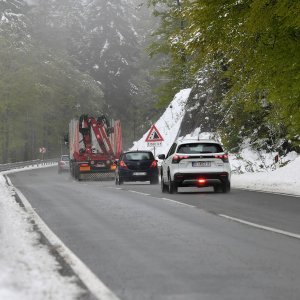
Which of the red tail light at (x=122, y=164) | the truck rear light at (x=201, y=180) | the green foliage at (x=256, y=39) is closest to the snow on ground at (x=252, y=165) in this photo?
the truck rear light at (x=201, y=180)

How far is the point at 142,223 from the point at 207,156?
9231 millimetres

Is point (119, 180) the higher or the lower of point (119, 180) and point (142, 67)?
the lower

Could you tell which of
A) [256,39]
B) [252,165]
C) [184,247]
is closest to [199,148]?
[256,39]

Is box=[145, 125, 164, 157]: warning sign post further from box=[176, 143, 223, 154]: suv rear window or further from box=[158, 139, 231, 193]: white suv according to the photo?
box=[158, 139, 231, 193]: white suv

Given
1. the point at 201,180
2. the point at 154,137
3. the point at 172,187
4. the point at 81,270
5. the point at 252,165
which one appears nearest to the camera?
the point at 81,270

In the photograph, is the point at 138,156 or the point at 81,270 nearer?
the point at 81,270

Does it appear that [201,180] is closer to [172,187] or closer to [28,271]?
[172,187]

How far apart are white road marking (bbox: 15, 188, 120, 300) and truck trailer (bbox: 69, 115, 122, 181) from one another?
27.8 m

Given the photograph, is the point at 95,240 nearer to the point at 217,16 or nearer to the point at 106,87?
the point at 217,16

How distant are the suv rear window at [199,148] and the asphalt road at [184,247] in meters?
4.78

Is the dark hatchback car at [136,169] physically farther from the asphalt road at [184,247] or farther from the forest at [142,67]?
the asphalt road at [184,247]

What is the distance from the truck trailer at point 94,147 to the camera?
3903cm

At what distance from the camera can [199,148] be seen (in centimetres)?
2122

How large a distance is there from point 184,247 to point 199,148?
Result: 40.9ft
